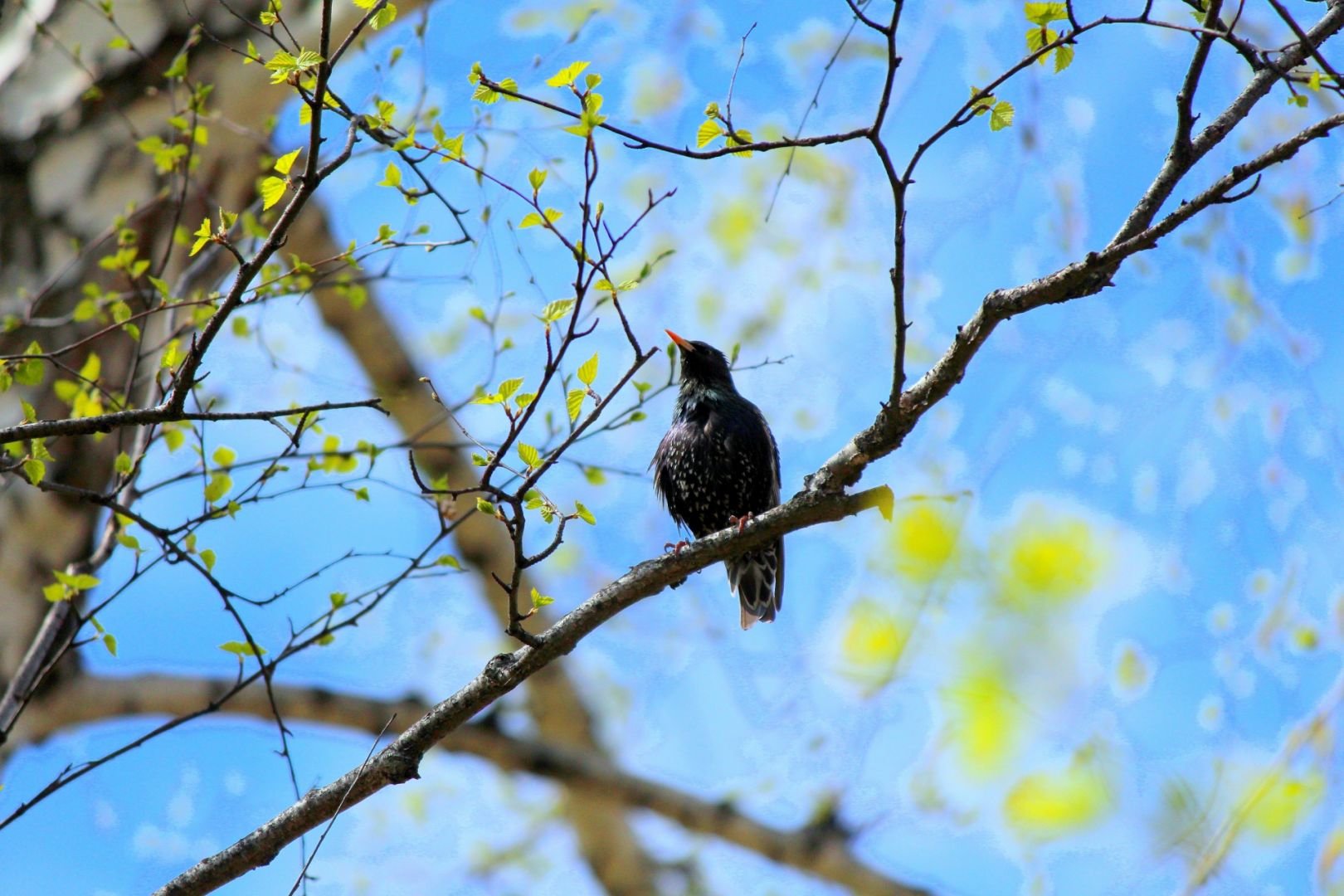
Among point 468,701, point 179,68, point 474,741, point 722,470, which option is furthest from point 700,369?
point 468,701

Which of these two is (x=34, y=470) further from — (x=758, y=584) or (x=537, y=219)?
(x=758, y=584)

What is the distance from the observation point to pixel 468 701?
2719 mm

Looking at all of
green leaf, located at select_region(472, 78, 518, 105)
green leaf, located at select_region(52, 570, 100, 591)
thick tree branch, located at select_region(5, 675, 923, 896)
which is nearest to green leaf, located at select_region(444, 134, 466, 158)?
green leaf, located at select_region(472, 78, 518, 105)

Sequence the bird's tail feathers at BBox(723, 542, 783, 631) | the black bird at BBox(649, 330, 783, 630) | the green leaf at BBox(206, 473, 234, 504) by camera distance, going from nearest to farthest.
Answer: the green leaf at BBox(206, 473, 234, 504) < the black bird at BBox(649, 330, 783, 630) < the bird's tail feathers at BBox(723, 542, 783, 631)

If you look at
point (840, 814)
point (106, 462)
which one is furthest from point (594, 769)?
point (106, 462)

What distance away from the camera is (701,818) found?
4.96 m

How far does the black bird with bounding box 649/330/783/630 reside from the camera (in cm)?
501

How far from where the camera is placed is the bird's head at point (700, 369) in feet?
17.6

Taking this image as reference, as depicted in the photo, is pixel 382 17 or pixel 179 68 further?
pixel 179 68

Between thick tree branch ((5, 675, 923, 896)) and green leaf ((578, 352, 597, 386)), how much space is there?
102 inches

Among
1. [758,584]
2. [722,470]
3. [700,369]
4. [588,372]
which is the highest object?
[700,369]

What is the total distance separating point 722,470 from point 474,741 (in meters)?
1.57

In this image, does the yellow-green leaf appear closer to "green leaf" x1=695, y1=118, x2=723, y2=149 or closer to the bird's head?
"green leaf" x1=695, y1=118, x2=723, y2=149

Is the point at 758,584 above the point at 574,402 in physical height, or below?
above
